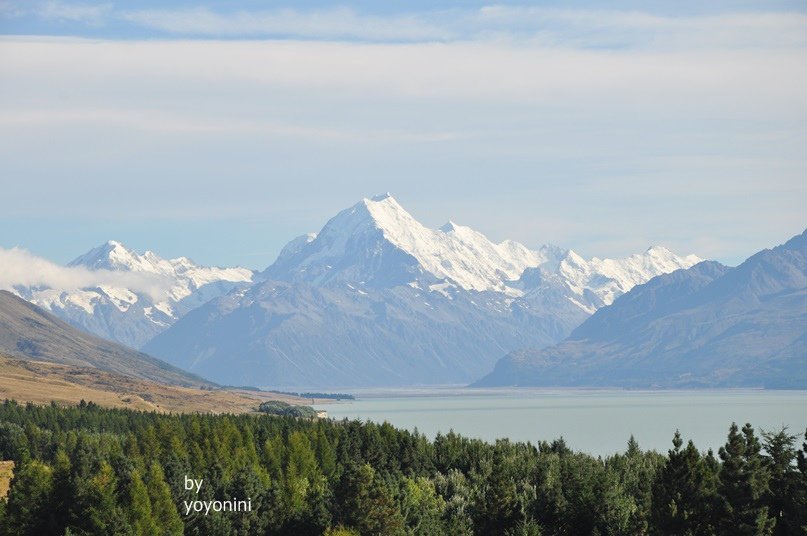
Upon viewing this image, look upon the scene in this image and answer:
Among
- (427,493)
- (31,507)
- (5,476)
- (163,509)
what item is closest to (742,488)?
(427,493)

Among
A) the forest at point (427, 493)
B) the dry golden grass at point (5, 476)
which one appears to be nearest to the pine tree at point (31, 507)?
the forest at point (427, 493)

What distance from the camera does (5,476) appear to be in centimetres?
16675

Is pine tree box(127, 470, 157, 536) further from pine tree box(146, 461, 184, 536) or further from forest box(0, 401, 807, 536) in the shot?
pine tree box(146, 461, 184, 536)

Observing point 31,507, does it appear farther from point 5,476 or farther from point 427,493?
point 5,476

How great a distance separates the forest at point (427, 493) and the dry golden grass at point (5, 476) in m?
9.99

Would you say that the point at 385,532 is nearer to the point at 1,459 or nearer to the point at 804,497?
the point at 804,497

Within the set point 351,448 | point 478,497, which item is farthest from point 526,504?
point 351,448

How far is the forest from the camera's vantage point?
316 ft

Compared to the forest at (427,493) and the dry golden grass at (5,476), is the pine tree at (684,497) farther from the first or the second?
the dry golden grass at (5,476)

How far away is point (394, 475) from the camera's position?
15312 cm

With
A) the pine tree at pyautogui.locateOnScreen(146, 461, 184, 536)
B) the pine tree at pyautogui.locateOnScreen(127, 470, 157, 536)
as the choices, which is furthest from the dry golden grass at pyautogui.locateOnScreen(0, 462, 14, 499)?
the pine tree at pyautogui.locateOnScreen(127, 470, 157, 536)

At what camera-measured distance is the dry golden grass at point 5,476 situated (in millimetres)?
152962

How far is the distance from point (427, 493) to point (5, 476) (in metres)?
61.9

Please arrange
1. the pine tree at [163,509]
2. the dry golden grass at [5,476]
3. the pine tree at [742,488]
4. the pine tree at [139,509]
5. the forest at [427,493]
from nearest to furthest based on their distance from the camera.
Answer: the pine tree at [742,488] → the forest at [427,493] → the pine tree at [139,509] → the pine tree at [163,509] → the dry golden grass at [5,476]
